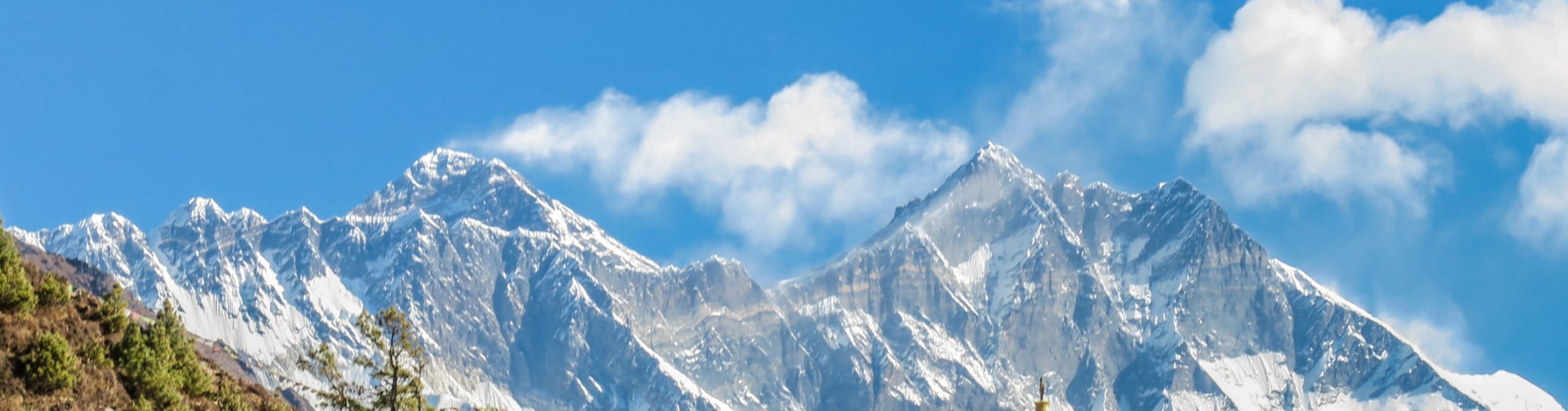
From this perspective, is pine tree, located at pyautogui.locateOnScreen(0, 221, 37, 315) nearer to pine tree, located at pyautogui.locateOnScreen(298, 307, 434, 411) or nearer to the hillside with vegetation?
the hillside with vegetation

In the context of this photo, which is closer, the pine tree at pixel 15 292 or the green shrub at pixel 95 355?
the green shrub at pixel 95 355

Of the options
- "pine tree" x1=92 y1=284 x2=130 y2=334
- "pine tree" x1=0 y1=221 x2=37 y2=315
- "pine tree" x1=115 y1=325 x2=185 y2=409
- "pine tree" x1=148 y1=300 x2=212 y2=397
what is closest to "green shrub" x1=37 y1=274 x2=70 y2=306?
"pine tree" x1=0 y1=221 x2=37 y2=315

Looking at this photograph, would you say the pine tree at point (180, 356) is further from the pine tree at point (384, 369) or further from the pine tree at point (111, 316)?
the pine tree at point (384, 369)

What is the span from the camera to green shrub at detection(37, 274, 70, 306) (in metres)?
77.6

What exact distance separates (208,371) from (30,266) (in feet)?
35.0

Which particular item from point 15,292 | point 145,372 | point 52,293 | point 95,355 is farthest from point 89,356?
point 52,293

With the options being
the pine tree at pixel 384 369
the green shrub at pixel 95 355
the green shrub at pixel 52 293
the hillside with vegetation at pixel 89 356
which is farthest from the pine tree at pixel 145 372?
the pine tree at pixel 384 369

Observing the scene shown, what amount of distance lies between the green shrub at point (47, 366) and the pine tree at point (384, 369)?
37.6 feet

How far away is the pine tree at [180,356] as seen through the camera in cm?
7731

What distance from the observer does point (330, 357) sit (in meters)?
77.9

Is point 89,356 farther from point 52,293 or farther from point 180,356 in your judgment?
point 180,356

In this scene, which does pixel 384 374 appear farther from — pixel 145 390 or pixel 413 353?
pixel 145 390

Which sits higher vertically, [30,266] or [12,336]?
[30,266]

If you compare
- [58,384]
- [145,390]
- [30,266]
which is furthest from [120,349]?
[30,266]
